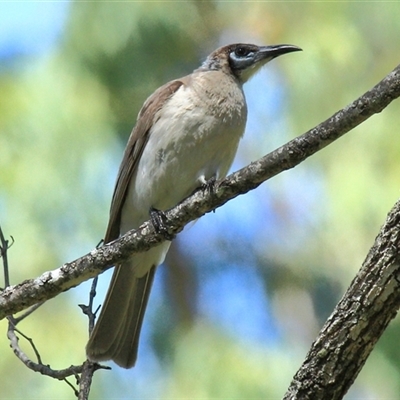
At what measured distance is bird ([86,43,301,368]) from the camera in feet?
15.3

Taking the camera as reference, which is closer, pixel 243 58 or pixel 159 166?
pixel 159 166

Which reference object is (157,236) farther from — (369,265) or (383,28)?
(383,28)

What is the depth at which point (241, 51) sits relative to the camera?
578 centimetres

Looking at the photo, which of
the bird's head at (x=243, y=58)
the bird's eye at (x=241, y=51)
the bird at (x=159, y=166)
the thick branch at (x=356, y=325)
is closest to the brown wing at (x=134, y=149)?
the bird at (x=159, y=166)

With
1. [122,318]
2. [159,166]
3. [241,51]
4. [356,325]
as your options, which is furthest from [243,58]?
[356,325]

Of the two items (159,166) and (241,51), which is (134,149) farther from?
(241,51)

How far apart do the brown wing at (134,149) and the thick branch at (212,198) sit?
1.16 meters

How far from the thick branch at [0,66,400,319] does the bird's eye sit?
2.35m

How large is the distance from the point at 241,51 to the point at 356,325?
3193mm

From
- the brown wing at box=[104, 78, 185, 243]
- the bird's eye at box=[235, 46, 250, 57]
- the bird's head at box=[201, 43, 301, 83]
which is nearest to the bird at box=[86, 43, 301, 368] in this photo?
the brown wing at box=[104, 78, 185, 243]

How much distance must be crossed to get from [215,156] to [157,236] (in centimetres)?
109

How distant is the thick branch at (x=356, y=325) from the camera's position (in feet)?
10.2

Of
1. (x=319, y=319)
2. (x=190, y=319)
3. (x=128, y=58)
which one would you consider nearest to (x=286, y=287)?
(x=319, y=319)

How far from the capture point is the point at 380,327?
311cm
